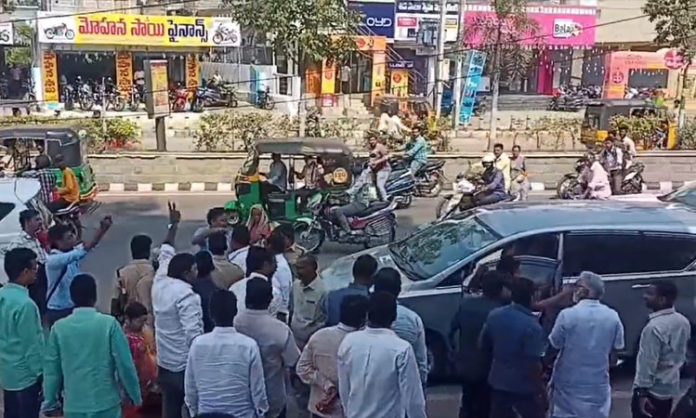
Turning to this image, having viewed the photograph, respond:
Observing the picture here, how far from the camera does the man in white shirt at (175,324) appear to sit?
5.11 meters

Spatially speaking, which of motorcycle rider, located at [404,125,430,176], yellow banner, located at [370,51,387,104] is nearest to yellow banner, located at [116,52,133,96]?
yellow banner, located at [370,51,387,104]

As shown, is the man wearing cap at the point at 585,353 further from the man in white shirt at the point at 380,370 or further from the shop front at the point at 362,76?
the shop front at the point at 362,76

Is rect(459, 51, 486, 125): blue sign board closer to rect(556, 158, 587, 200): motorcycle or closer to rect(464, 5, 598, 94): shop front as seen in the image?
rect(464, 5, 598, 94): shop front

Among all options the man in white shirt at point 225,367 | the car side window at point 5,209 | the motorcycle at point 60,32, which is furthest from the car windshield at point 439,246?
the motorcycle at point 60,32

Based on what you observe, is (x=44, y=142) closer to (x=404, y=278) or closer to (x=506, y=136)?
(x=404, y=278)

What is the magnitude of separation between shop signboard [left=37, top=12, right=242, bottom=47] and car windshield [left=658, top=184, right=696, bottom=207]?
61.5 ft

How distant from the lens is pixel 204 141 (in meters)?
18.4

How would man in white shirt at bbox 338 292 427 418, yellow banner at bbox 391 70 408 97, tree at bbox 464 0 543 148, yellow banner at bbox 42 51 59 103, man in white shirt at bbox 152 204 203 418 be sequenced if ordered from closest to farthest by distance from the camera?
man in white shirt at bbox 338 292 427 418 < man in white shirt at bbox 152 204 203 418 < tree at bbox 464 0 543 148 < yellow banner at bbox 42 51 59 103 < yellow banner at bbox 391 70 408 97

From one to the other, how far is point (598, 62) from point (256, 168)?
114ft

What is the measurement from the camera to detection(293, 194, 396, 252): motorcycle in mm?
11727

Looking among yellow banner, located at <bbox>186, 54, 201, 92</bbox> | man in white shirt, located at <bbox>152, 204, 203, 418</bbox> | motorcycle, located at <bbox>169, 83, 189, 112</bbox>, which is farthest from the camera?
yellow banner, located at <bbox>186, 54, 201, 92</bbox>

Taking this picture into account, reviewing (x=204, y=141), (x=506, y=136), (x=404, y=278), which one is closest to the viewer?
(x=404, y=278)

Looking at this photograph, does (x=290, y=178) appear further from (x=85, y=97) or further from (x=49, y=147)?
(x=85, y=97)

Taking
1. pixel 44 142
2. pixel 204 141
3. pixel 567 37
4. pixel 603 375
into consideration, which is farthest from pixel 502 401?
pixel 567 37
